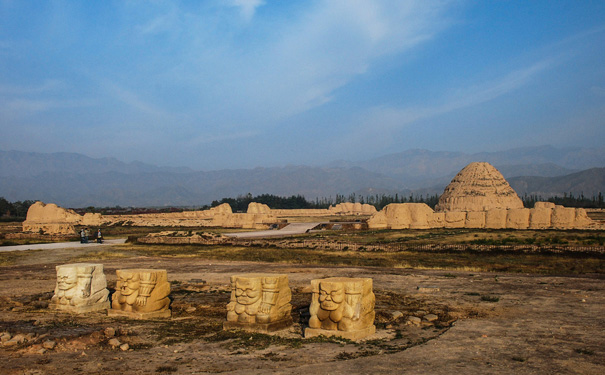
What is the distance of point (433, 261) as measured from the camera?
2038cm

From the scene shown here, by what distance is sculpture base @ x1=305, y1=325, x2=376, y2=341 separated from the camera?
774cm

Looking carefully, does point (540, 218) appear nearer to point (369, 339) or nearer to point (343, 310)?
point (369, 339)

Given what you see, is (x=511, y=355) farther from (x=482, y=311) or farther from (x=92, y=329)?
(x=92, y=329)

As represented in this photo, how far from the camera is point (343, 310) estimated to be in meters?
7.95

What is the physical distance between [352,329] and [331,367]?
157 centimetres

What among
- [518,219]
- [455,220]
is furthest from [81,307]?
[518,219]

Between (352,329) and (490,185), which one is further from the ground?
(490,185)

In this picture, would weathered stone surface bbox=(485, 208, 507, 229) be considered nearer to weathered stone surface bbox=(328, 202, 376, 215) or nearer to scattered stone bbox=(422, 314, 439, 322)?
scattered stone bbox=(422, 314, 439, 322)

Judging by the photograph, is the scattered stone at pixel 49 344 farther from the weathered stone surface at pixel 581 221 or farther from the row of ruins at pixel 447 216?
the weathered stone surface at pixel 581 221

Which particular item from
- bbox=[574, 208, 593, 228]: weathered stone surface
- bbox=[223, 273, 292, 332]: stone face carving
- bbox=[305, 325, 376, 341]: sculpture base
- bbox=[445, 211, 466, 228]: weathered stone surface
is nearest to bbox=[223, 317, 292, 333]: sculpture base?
bbox=[223, 273, 292, 332]: stone face carving

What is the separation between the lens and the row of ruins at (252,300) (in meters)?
7.91

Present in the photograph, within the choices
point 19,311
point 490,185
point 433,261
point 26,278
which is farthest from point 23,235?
point 490,185

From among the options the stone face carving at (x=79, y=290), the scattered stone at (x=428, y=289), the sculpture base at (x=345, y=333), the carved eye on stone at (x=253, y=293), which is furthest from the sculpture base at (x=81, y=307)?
the scattered stone at (x=428, y=289)

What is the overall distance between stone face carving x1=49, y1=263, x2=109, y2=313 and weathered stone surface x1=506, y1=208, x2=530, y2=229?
3257cm
